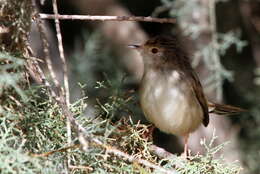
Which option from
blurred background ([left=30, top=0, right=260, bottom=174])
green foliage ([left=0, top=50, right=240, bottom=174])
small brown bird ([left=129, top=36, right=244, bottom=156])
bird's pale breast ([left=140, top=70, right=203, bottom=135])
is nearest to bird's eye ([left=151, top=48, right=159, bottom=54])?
small brown bird ([left=129, top=36, right=244, bottom=156])

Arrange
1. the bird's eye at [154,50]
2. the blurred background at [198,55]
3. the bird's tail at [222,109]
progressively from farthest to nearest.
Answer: the blurred background at [198,55] → the bird's tail at [222,109] → the bird's eye at [154,50]

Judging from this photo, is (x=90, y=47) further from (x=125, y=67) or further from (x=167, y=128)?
(x=167, y=128)

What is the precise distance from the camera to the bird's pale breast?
4.04m

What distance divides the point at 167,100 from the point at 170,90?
8 centimetres

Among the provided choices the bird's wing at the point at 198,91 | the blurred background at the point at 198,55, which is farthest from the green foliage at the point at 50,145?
the blurred background at the point at 198,55

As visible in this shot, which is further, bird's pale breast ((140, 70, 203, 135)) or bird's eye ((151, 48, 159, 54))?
bird's eye ((151, 48, 159, 54))

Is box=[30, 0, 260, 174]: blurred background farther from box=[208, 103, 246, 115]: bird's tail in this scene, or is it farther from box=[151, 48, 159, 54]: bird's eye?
box=[151, 48, 159, 54]: bird's eye

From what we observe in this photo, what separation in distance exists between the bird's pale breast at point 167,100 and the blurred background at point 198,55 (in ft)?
3.70

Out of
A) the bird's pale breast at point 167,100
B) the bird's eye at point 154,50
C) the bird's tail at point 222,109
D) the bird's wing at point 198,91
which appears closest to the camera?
the bird's pale breast at point 167,100

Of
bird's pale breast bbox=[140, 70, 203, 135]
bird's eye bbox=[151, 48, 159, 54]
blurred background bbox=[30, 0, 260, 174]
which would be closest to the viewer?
bird's pale breast bbox=[140, 70, 203, 135]

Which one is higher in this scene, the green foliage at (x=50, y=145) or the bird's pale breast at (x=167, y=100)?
the green foliage at (x=50, y=145)

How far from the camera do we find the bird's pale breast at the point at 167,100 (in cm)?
404

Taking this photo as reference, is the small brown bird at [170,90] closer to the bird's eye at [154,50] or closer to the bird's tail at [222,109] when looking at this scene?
the bird's eye at [154,50]

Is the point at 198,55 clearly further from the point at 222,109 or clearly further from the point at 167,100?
the point at 167,100
